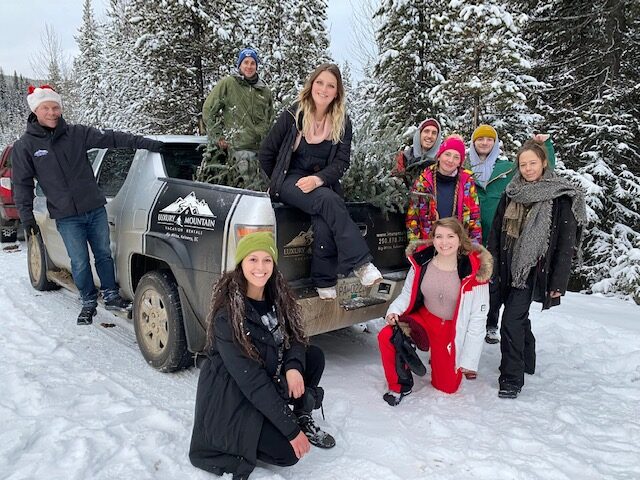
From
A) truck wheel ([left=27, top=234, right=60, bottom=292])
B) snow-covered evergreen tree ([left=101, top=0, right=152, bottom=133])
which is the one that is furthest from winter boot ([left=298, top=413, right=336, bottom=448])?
snow-covered evergreen tree ([left=101, top=0, right=152, bottom=133])

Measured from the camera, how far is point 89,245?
484 centimetres

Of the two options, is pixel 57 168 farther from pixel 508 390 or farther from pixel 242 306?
pixel 508 390

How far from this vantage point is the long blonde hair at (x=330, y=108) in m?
3.68

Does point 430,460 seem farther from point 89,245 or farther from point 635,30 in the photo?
point 635,30

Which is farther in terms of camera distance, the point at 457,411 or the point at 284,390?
the point at 457,411

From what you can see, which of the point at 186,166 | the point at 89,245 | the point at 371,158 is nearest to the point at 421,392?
the point at 371,158

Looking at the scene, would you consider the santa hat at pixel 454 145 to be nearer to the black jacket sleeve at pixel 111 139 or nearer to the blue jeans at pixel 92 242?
the black jacket sleeve at pixel 111 139

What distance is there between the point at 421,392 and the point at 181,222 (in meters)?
2.12

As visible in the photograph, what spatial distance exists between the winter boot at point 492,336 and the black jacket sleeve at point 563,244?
117 centimetres

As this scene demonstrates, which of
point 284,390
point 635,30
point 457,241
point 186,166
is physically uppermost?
point 635,30

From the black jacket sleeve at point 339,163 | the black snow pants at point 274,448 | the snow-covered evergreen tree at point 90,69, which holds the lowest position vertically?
the black snow pants at point 274,448

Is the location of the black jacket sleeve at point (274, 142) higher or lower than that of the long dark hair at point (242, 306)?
higher

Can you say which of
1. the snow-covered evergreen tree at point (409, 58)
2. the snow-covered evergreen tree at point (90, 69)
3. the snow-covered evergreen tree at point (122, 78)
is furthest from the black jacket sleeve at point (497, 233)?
the snow-covered evergreen tree at point (90, 69)

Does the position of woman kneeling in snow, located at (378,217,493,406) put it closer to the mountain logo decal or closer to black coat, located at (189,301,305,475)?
black coat, located at (189,301,305,475)
